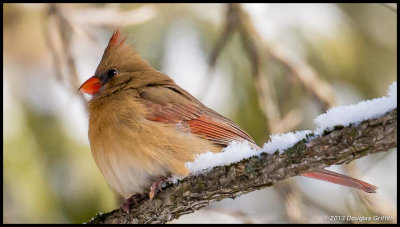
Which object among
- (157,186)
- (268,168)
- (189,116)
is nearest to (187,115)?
(189,116)

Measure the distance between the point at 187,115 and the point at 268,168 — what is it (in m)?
1.27

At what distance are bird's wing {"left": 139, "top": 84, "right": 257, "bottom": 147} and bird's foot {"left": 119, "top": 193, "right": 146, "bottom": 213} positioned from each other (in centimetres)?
49

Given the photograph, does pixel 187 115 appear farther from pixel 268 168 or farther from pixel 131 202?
pixel 268 168

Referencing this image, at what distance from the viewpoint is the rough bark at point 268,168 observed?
219 cm

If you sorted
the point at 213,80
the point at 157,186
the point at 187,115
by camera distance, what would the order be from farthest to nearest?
the point at 213,80 → the point at 187,115 → the point at 157,186

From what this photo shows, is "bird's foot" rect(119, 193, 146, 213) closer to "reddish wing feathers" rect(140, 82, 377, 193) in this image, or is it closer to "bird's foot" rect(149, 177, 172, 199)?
"bird's foot" rect(149, 177, 172, 199)

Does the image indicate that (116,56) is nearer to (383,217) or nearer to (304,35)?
(304,35)

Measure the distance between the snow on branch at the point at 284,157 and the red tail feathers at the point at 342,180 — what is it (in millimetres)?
585

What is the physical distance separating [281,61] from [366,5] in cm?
118

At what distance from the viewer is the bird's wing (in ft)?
11.8

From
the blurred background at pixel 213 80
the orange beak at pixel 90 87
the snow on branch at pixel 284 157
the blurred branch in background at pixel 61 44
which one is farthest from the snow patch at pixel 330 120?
the blurred branch in background at pixel 61 44

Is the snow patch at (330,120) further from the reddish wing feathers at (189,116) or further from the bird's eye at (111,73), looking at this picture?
the bird's eye at (111,73)

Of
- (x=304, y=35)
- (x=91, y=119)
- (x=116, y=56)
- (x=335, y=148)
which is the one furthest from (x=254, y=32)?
(x=335, y=148)

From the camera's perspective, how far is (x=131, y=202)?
3320 mm
